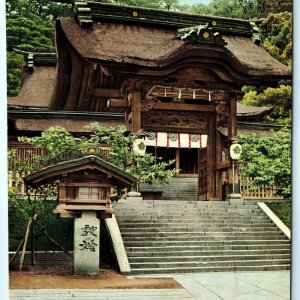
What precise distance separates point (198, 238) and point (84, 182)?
1.59 m

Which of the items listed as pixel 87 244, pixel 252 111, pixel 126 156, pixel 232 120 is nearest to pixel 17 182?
pixel 87 244

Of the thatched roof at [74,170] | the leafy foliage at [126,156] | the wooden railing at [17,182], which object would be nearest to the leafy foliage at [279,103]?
the leafy foliage at [126,156]

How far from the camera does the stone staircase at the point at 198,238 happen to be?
5.78 meters

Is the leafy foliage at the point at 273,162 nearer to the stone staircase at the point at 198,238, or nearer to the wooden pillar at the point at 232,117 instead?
the stone staircase at the point at 198,238

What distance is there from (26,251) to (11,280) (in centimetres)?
47

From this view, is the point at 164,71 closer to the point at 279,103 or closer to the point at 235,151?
the point at 235,151

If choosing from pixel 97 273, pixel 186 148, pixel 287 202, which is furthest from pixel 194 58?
pixel 97 273

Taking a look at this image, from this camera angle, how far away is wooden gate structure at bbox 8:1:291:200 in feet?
23.3

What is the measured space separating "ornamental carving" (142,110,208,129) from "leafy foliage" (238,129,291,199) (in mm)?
1684

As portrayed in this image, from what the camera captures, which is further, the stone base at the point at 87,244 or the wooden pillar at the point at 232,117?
the wooden pillar at the point at 232,117

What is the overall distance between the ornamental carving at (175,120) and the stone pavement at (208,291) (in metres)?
2.95

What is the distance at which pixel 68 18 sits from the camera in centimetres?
663

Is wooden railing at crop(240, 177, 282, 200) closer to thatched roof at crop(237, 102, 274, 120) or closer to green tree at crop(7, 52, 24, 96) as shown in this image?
thatched roof at crop(237, 102, 274, 120)

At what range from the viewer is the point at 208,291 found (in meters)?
5.04
